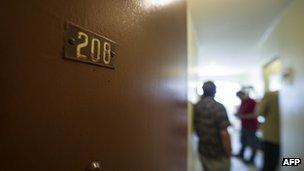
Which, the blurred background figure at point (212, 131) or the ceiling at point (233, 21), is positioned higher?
the ceiling at point (233, 21)

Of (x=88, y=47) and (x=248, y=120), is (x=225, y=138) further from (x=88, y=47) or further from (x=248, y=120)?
(x=248, y=120)

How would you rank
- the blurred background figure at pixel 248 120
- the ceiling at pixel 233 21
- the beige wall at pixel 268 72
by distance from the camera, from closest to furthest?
the ceiling at pixel 233 21 < the beige wall at pixel 268 72 < the blurred background figure at pixel 248 120

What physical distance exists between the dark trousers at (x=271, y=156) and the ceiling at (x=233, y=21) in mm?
1417

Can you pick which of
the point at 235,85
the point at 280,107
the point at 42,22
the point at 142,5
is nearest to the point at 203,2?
the point at 280,107

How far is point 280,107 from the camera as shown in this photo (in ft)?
8.48

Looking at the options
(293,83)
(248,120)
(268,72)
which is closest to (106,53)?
(293,83)

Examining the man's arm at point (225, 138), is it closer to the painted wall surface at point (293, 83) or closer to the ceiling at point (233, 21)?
the painted wall surface at point (293, 83)

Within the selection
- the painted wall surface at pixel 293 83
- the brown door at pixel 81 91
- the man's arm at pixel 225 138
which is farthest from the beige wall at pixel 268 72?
the brown door at pixel 81 91

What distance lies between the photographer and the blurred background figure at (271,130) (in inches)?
104

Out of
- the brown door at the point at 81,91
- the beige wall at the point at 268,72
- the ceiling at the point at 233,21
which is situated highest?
the ceiling at the point at 233,21

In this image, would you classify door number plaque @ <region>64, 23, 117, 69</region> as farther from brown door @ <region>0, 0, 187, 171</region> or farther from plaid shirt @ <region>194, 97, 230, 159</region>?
plaid shirt @ <region>194, 97, 230, 159</region>

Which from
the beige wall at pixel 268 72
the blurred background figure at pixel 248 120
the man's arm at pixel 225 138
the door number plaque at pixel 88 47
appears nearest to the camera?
the door number plaque at pixel 88 47

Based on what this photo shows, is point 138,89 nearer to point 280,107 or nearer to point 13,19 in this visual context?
point 13,19

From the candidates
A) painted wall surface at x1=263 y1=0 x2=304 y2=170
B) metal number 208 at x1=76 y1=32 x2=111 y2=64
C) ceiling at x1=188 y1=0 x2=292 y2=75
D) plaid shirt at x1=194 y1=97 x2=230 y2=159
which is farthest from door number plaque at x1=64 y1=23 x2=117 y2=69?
ceiling at x1=188 y1=0 x2=292 y2=75
